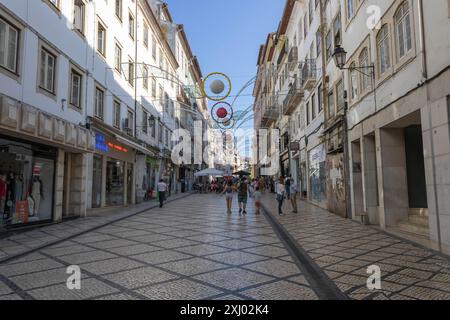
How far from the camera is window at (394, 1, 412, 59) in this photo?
353 inches

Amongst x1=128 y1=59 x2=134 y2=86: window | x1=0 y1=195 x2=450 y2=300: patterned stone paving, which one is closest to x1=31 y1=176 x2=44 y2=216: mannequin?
x1=0 y1=195 x2=450 y2=300: patterned stone paving

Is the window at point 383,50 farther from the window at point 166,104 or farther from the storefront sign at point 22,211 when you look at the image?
the window at point 166,104

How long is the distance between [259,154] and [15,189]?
4575 centimetres

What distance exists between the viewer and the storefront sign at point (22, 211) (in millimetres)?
10695

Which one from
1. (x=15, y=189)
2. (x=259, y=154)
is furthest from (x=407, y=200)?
(x=259, y=154)

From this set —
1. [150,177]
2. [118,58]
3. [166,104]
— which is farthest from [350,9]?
[166,104]

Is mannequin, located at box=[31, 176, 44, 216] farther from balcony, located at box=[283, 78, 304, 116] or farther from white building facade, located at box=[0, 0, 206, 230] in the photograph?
balcony, located at box=[283, 78, 304, 116]

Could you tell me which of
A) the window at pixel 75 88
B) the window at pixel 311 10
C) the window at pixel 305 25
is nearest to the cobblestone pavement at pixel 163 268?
the window at pixel 75 88

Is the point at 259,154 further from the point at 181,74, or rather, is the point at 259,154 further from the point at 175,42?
the point at 175,42

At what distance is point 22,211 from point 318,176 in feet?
46.6

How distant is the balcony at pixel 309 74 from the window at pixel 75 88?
38.2 ft

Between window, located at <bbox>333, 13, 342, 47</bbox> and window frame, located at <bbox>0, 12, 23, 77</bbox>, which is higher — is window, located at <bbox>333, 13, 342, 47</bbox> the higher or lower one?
the higher one

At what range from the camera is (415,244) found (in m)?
7.94

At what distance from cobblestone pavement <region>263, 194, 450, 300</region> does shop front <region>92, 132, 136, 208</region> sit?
9660 mm
